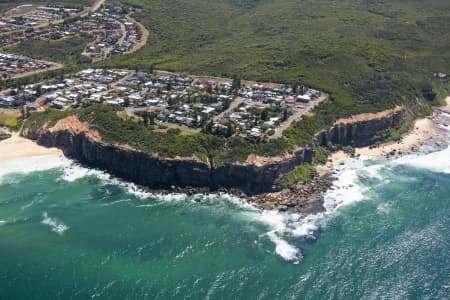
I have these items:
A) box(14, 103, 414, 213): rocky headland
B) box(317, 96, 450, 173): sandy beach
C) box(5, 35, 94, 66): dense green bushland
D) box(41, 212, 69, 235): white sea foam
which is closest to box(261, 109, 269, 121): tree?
box(14, 103, 414, 213): rocky headland

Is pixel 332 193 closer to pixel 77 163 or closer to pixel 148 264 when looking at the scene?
pixel 148 264

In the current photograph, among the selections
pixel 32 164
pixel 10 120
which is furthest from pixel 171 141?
pixel 10 120

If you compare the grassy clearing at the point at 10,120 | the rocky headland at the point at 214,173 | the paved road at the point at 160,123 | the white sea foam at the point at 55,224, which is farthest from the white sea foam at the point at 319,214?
the grassy clearing at the point at 10,120

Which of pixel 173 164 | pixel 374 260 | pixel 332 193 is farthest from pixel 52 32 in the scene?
pixel 374 260

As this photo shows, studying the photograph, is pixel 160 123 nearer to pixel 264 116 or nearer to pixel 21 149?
pixel 264 116

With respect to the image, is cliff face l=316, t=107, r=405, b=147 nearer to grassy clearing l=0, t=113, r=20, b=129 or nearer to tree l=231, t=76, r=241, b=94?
tree l=231, t=76, r=241, b=94

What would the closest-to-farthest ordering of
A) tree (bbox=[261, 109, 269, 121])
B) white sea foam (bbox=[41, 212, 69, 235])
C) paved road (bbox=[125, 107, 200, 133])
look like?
white sea foam (bbox=[41, 212, 69, 235]) → paved road (bbox=[125, 107, 200, 133]) → tree (bbox=[261, 109, 269, 121])
